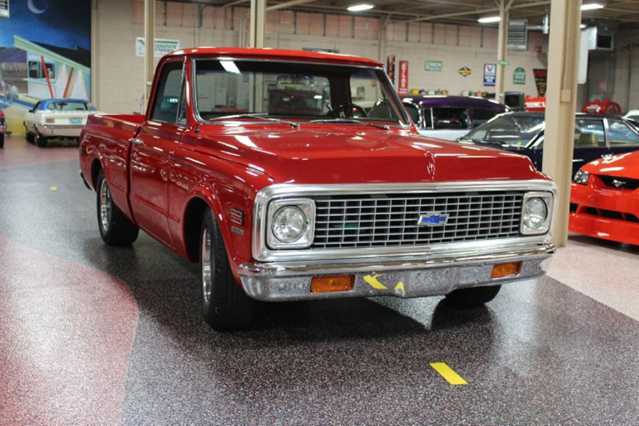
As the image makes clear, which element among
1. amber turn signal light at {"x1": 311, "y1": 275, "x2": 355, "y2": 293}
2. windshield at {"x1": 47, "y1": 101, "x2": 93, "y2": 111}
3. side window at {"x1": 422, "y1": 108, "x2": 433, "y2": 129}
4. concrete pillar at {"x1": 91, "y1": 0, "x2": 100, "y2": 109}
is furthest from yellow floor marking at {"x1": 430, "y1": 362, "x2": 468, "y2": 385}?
concrete pillar at {"x1": 91, "y1": 0, "x2": 100, "y2": 109}

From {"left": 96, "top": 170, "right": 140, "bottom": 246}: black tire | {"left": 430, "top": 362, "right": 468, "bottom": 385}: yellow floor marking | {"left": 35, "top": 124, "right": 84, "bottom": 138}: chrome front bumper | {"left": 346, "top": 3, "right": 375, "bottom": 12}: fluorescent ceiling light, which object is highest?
{"left": 346, "top": 3, "right": 375, "bottom": 12}: fluorescent ceiling light

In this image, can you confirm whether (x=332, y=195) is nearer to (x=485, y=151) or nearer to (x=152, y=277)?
(x=485, y=151)

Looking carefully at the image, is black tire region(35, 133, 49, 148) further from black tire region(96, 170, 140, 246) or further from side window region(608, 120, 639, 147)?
side window region(608, 120, 639, 147)

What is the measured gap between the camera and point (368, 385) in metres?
3.84

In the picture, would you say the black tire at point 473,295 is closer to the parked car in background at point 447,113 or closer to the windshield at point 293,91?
the windshield at point 293,91

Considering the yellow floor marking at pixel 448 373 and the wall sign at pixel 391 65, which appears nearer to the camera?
the yellow floor marking at pixel 448 373

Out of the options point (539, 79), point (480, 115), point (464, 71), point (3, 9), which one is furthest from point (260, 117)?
point (539, 79)

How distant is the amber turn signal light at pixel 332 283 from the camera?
4027mm

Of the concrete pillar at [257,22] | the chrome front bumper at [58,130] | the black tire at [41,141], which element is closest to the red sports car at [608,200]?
the concrete pillar at [257,22]

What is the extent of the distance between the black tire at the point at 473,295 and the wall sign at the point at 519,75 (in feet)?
99.8

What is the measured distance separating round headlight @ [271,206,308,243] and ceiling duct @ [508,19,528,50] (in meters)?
21.3

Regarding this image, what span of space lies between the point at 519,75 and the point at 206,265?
31.7 meters

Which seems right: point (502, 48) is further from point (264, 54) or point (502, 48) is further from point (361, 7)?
point (264, 54)

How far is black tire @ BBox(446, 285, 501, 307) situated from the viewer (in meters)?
5.27
